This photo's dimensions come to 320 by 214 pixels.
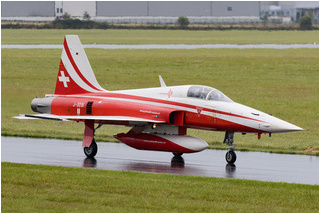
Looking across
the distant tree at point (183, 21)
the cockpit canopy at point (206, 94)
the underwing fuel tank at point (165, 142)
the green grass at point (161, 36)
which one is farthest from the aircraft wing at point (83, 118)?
Result: the distant tree at point (183, 21)

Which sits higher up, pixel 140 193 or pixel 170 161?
pixel 140 193

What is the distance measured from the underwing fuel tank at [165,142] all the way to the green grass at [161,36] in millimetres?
31425

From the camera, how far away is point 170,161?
74.0 ft

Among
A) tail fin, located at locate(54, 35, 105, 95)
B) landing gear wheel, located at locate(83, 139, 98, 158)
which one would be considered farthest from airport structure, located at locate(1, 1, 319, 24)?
landing gear wheel, located at locate(83, 139, 98, 158)

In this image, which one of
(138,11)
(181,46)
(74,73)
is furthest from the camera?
(138,11)

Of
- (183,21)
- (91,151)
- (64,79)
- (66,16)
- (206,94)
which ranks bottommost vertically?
(91,151)

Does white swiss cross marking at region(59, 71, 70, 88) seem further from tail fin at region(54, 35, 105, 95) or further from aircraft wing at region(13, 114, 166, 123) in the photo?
aircraft wing at region(13, 114, 166, 123)

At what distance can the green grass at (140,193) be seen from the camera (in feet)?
48.6

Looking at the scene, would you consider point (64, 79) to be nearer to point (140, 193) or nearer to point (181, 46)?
point (140, 193)

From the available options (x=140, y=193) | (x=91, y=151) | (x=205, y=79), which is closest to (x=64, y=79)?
(x=91, y=151)

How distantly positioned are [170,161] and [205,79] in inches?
945

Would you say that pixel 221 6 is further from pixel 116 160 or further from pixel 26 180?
pixel 26 180

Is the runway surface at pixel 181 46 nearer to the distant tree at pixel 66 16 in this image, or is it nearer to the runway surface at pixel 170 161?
the distant tree at pixel 66 16

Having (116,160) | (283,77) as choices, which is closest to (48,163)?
(116,160)
